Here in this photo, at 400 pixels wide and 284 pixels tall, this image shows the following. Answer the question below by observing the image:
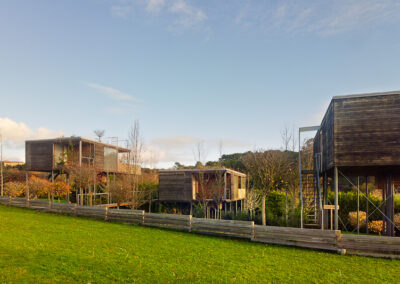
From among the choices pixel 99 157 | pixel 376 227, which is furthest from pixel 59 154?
pixel 376 227

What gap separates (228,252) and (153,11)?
12.0 meters

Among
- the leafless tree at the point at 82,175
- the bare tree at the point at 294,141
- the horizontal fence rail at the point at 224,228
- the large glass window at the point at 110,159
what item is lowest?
the horizontal fence rail at the point at 224,228

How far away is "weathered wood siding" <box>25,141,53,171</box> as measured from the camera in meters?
25.2

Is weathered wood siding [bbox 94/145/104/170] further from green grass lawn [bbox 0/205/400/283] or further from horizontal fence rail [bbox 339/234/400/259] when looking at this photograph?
horizontal fence rail [bbox 339/234/400/259]

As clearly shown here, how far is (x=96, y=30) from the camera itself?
15898 millimetres

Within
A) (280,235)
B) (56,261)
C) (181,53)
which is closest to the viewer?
(56,261)

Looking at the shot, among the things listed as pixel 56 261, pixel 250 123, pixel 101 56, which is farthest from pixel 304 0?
pixel 56 261

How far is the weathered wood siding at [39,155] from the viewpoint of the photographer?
25172 mm

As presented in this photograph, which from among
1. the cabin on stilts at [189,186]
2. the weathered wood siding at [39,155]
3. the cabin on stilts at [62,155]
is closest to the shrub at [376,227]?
the cabin on stilts at [189,186]

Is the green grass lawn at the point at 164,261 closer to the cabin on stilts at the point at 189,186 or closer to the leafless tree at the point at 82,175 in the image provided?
the leafless tree at the point at 82,175

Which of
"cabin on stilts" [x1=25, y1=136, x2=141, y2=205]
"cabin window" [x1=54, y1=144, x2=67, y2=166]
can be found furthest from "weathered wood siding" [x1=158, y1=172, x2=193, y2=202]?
"cabin window" [x1=54, y1=144, x2=67, y2=166]

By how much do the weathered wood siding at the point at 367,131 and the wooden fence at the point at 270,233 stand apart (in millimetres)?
3180

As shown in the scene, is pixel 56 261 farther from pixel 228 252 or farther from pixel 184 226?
pixel 184 226

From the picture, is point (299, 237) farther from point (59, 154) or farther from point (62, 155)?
point (59, 154)
